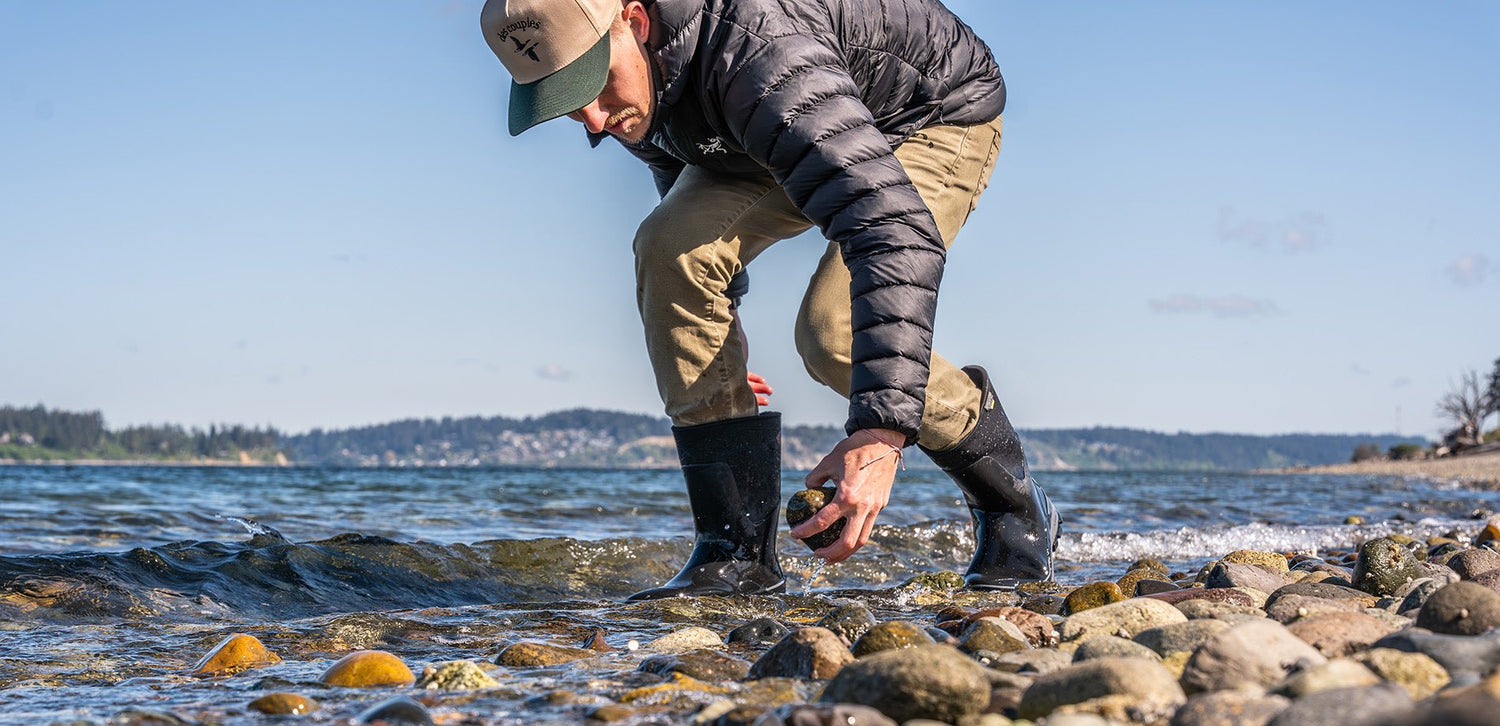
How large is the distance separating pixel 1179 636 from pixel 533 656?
A: 4.82 ft

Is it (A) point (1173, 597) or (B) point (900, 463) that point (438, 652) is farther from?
(A) point (1173, 597)

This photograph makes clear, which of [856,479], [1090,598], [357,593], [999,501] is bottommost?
[357,593]

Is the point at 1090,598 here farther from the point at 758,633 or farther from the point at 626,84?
the point at 626,84

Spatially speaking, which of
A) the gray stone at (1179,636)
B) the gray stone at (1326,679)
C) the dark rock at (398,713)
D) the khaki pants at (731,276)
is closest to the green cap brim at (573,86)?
the khaki pants at (731,276)

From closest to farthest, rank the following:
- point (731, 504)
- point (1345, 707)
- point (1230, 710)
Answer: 1. point (1345, 707)
2. point (1230, 710)
3. point (731, 504)

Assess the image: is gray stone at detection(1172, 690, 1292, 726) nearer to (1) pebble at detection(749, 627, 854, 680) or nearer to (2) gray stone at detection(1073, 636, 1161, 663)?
(2) gray stone at detection(1073, 636, 1161, 663)

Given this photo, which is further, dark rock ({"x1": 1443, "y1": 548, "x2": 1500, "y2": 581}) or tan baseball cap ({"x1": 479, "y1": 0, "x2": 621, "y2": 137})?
dark rock ({"x1": 1443, "y1": 548, "x2": 1500, "y2": 581})

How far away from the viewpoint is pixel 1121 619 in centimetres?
269

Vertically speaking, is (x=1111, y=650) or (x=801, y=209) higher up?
(x=801, y=209)

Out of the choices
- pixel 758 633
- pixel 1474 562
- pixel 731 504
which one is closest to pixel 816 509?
pixel 758 633

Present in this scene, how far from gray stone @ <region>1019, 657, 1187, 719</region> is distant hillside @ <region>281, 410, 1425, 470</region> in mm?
134145

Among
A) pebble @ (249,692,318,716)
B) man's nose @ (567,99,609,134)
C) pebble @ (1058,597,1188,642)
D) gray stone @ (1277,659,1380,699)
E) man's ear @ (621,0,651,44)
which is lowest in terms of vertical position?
pebble @ (249,692,318,716)

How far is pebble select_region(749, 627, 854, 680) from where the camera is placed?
234 centimetres

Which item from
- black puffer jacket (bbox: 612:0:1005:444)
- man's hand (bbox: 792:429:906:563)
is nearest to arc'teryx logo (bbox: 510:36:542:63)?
black puffer jacket (bbox: 612:0:1005:444)
